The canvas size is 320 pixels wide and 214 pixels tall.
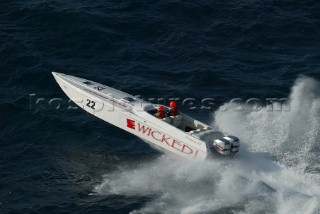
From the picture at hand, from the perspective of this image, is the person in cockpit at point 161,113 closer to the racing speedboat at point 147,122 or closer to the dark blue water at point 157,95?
the racing speedboat at point 147,122

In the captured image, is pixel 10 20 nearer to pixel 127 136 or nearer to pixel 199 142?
pixel 127 136

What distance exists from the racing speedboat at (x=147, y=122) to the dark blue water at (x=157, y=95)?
783 mm

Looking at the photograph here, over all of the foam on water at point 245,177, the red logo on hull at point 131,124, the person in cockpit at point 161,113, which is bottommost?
the foam on water at point 245,177

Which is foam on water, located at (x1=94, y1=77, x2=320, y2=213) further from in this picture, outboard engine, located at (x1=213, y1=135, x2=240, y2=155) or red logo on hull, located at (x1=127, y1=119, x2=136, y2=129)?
red logo on hull, located at (x1=127, y1=119, x2=136, y2=129)

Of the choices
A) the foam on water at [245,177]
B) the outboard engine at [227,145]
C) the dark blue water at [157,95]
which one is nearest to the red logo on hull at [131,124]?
the dark blue water at [157,95]

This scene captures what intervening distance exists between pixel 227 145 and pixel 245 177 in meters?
1.60

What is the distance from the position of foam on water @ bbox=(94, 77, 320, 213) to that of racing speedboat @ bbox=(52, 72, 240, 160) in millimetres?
678

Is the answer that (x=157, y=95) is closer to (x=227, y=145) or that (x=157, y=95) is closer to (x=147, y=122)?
(x=147, y=122)

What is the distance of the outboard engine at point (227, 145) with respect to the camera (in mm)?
27812

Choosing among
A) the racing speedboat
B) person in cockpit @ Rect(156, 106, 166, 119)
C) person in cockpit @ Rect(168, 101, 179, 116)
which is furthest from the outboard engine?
person in cockpit @ Rect(156, 106, 166, 119)

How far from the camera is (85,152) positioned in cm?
3102

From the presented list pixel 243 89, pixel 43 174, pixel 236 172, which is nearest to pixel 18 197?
pixel 43 174

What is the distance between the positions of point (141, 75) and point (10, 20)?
→ 10.7 m

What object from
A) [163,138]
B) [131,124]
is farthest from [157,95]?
[163,138]
